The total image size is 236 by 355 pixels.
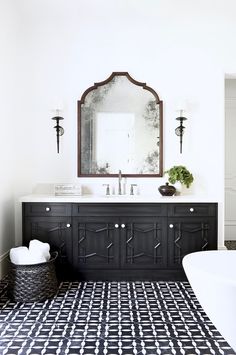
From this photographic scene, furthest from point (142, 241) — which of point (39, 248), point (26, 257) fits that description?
point (26, 257)

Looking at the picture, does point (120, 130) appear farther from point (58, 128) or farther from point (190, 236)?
point (190, 236)

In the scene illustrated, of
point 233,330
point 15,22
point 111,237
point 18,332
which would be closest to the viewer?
point 233,330

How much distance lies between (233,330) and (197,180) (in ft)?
7.82

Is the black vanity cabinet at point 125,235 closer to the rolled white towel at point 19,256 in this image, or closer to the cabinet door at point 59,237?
the cabinet door at point 59,237

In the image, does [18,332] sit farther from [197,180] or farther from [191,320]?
[197,180]

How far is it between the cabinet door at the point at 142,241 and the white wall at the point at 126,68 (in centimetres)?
61

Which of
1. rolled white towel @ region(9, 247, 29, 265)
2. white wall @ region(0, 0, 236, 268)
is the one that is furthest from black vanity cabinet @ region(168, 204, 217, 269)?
rolled white towel @ region(9, 247, 29, 265)

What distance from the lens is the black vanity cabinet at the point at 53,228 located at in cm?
346

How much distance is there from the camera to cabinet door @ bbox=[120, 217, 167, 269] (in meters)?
3.45

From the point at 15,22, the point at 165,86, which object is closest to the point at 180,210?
the point at 165,86

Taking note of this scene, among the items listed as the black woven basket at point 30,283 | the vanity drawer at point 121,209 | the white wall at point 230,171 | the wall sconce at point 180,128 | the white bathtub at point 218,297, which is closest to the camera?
the white bathtub at point 218,297

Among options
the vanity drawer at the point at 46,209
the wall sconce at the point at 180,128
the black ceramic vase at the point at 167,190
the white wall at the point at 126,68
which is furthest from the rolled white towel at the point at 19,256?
the wall sconce at the point at 180,128

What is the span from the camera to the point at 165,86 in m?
3.95

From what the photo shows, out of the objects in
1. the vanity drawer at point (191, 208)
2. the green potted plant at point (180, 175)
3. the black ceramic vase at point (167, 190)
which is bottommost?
the vanity drawer at point (191, 208)
